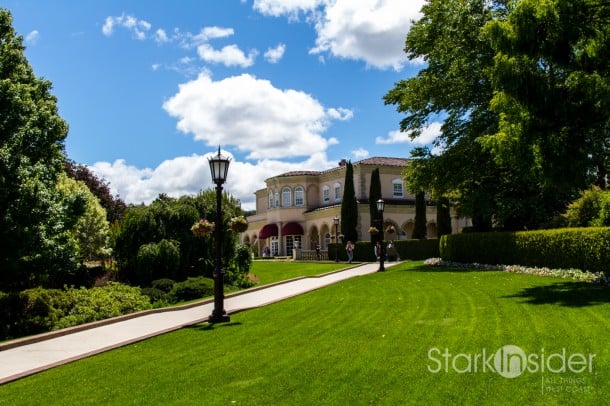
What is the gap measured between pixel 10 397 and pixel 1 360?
3157 mm

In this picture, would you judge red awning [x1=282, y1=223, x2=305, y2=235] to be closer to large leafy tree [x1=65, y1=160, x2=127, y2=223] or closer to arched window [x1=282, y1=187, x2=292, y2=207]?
arched window [x1=282, y1=187, x2=292, y2=207]

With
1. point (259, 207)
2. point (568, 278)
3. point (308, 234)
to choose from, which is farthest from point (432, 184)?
point (259, 207)

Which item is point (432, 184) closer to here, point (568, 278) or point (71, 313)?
point (568, 278)

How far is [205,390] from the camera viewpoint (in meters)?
6.52

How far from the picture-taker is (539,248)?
64.5 ft

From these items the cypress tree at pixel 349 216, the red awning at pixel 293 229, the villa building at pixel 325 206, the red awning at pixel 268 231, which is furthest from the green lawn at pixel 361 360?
the red awning at pixel 268 231

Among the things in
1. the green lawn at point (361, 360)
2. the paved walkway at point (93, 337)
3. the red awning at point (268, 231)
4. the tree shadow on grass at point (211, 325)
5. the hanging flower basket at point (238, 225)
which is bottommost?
the paved walkway at point (93, 337)

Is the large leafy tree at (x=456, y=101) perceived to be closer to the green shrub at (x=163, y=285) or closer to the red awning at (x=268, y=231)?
the green shrub at (x=163, y=285)

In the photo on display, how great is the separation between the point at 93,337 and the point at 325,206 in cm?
4499

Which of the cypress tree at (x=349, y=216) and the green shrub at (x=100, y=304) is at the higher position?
the cypress tree at (x=349, y=216)

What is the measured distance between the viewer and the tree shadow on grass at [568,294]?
11.4 metres

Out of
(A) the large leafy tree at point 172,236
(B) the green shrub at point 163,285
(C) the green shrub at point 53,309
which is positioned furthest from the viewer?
(A) the large leafy tree at point 172,236

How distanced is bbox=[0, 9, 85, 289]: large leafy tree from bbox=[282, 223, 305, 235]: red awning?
1474 inches

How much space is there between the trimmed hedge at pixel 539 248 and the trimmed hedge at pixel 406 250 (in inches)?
344
